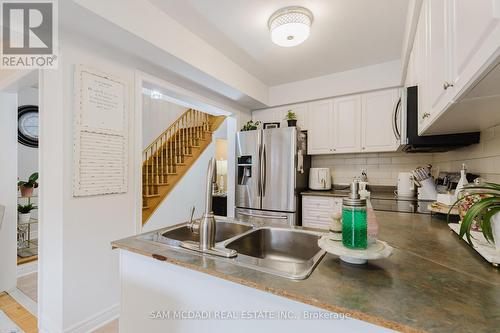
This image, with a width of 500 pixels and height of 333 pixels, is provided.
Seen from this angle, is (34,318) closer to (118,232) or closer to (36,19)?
(118,232)

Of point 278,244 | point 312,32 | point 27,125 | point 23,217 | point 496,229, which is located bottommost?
point 23,217

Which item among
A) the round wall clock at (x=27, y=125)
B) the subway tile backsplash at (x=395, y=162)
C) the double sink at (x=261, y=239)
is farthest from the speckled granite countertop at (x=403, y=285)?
the round wall clock at (x=27, y=125)

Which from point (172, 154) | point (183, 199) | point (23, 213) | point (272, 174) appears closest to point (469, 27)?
point (272, 174)

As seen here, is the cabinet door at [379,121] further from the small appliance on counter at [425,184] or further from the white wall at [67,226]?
the white wall at [67,226]

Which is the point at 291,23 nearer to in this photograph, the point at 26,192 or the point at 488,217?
the point at 488,217

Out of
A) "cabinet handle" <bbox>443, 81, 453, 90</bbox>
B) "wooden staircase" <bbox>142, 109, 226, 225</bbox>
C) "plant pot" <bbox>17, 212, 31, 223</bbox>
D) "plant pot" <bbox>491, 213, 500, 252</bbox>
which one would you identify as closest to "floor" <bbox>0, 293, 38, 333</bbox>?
"plant pot" <bbox>17, 212, 31, 223</bbox>

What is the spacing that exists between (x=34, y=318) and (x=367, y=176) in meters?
3.77

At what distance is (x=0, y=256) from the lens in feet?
7.46

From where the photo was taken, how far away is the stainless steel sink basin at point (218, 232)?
1326 mm

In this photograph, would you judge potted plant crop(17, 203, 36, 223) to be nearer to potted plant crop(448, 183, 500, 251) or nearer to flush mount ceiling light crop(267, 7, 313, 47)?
flush mount ceiling light crop(267, 7, 313, 47)

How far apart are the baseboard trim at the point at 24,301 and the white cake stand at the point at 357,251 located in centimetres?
256

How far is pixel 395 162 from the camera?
9.90 feet

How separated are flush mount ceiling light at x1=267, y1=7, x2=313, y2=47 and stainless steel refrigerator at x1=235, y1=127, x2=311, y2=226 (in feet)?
3.77

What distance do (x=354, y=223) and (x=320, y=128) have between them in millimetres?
2676
